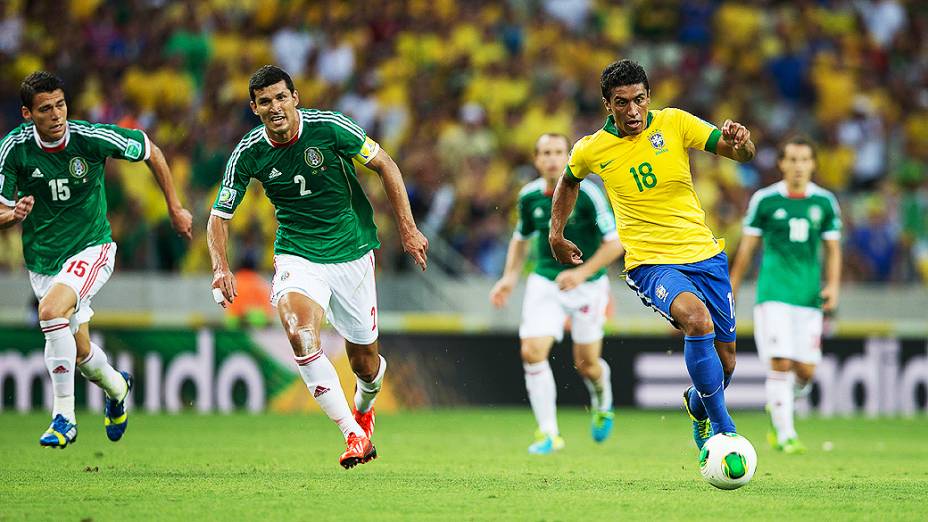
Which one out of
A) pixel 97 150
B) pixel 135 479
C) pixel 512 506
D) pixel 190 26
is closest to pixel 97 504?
pixel 135 479

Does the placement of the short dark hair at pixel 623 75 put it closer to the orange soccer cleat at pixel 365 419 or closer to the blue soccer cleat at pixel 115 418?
the orange soccer cleat at pixel 365 419

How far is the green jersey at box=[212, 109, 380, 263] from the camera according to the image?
30.0ft

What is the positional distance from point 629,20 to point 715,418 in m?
15.9

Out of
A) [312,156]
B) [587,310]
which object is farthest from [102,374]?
[587,310]

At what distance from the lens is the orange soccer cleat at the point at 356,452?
8680 millimetres

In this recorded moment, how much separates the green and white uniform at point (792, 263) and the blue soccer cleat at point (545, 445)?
7.00 ft

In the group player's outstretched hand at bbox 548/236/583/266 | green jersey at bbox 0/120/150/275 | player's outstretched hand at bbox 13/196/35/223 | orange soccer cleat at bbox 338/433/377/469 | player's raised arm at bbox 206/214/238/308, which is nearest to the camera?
orange soccer cleat at bbox 338/433/377/469

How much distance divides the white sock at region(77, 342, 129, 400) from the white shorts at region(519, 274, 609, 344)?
3.44 m

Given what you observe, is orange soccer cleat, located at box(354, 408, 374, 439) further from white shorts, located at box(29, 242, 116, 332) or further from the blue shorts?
the blue shorts

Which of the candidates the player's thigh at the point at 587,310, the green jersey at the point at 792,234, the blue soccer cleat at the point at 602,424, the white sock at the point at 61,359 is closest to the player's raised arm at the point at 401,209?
the white sock at the point at 61,359

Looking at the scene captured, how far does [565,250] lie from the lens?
9.15 meters

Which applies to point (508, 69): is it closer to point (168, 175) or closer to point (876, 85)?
point (876, 85)

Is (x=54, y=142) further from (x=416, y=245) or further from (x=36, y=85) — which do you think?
(x=416, y=245)

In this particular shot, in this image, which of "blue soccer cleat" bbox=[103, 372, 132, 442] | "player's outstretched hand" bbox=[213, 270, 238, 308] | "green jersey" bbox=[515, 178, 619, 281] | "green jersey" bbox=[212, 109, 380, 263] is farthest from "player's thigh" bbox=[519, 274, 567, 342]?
"player's outstretched hand" bbox=[213, 270, 238, 308]
